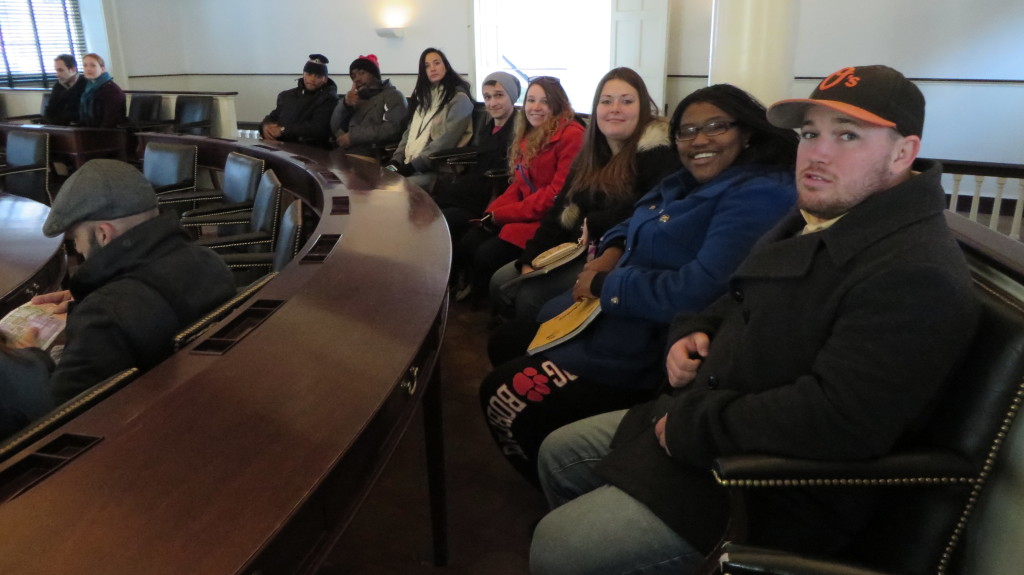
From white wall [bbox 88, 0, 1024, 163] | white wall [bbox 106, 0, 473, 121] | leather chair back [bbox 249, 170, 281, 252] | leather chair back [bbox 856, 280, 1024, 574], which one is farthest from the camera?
white wall [bbox 106, 0, 473, 121]

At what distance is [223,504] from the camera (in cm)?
80

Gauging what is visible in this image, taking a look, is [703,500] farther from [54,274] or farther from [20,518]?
[54,274]

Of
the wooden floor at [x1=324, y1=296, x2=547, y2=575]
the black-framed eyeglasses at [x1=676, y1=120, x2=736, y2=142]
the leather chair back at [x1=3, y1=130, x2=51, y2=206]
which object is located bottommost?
the wooden floor at [x1=324, y1=296, x2=547, y2=575]

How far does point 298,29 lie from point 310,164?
5.76 m

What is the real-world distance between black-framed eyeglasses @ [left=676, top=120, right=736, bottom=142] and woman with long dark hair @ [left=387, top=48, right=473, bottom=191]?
255 centimetres

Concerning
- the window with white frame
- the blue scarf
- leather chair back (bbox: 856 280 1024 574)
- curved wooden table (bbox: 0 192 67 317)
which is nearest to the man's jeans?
leather chair back (bbox: 856 280 1024 574)

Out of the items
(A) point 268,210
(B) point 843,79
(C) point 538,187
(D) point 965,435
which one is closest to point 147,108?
(A) point 268,210

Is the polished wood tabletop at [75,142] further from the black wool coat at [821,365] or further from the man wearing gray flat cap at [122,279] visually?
the black wool coat at [821,365]

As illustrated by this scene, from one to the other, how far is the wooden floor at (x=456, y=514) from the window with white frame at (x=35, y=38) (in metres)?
8.38

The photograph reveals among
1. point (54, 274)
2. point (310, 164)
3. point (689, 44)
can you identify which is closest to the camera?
point (54, 274)

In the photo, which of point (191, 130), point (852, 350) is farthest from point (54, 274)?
point (191, 130)

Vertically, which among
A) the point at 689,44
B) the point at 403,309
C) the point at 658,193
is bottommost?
the point at 403,309

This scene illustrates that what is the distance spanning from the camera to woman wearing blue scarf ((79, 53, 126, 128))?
21.5 ft

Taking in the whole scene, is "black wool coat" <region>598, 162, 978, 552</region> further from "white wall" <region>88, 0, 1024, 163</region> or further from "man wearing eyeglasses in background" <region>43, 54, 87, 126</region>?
"man wearing eyeglasses in background" <region>43, 54, 87, 126</region>
